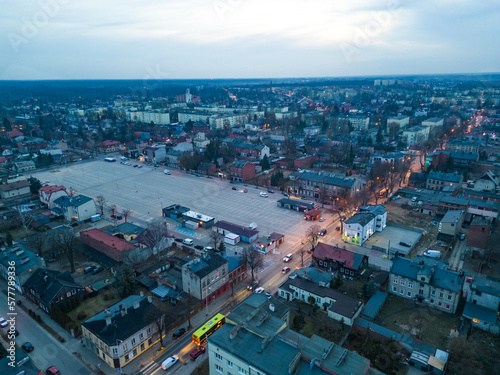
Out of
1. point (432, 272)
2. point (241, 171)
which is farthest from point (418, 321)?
point (241, 171)

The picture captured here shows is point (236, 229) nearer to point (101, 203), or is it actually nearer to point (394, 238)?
point (394, 238)

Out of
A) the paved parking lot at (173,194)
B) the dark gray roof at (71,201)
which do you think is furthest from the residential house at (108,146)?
the dark gray roof at (71,201)

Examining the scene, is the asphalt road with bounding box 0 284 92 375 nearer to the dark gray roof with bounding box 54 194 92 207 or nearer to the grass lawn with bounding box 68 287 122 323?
the grass lawn with bounding box 68 287 122 323

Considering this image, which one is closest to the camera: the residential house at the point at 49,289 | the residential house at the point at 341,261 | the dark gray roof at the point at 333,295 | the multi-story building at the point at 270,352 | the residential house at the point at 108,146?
the multi-story building at the point at 270,352

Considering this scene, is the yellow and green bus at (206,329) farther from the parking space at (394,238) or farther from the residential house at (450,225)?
the residential house at (450,225)

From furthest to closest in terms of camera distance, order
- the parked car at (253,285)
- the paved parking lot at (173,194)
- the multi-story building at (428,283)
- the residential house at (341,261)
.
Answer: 1. the paved parking lot at (173,194)
2. the residential house at (341,261)
3. the parked car at (253,285)
4. the multi-story building at (428,283)
